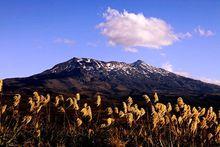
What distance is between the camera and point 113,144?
30.8 feet

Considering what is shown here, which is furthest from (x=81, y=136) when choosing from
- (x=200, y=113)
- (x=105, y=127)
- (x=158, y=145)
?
(x=200, y=113)

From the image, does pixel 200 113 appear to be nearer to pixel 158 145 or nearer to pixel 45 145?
pixel 158 145

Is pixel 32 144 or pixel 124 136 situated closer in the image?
pixel 32 144

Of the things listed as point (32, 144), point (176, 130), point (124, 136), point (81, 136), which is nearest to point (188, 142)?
point (176, 130)

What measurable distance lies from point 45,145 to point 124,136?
183 centimetres

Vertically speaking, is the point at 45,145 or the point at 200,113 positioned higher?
the point at 200,113

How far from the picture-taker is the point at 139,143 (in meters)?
9.75

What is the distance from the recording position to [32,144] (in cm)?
932

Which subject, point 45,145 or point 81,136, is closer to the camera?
point 45,145

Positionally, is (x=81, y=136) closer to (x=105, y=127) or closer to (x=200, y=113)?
(x=105, y=127)

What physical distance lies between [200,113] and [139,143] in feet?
4.74

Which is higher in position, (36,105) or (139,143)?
(36,105)

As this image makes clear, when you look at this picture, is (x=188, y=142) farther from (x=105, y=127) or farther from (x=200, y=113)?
(x=105, y=127)

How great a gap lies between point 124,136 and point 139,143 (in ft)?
2.16
